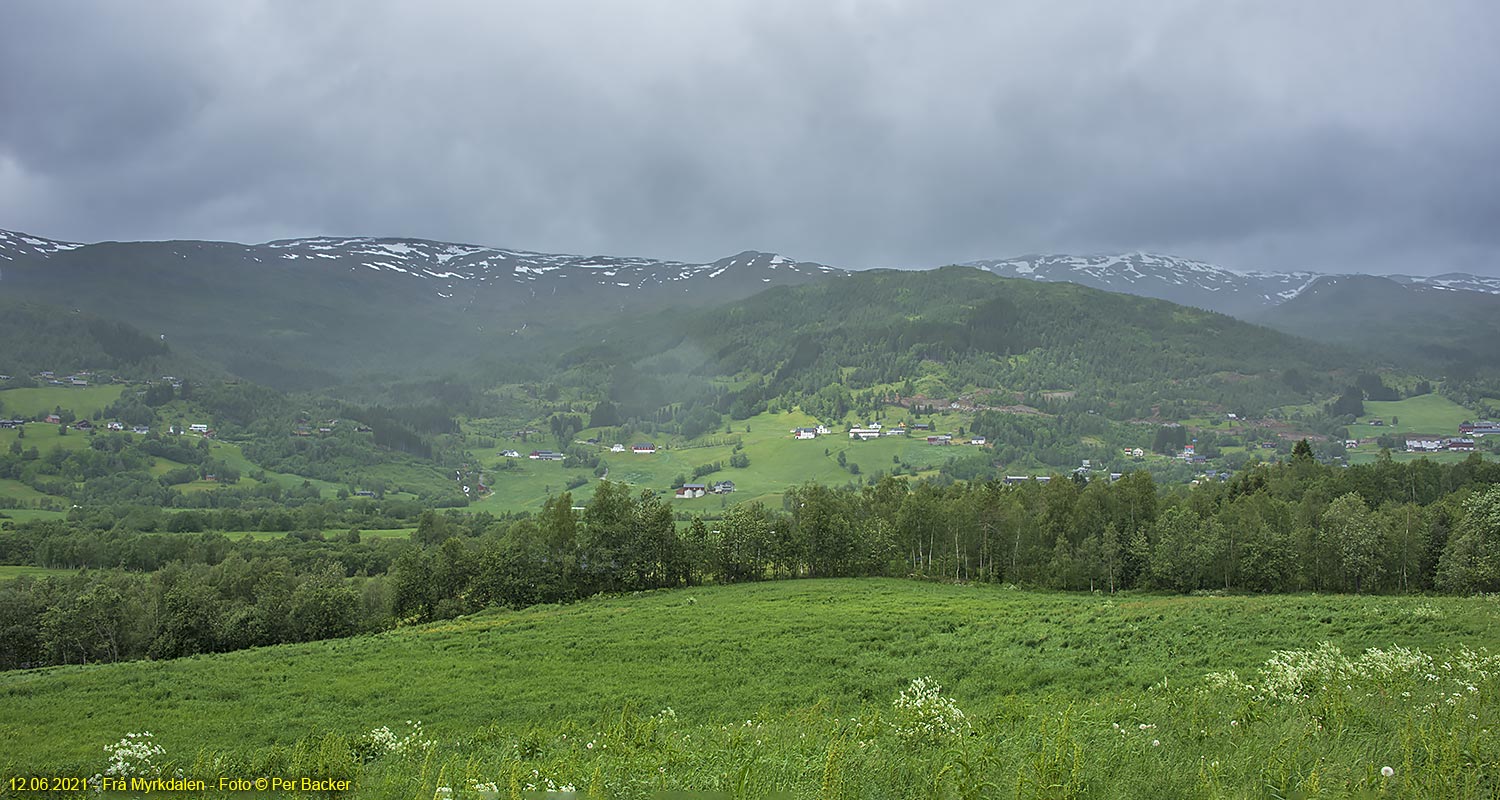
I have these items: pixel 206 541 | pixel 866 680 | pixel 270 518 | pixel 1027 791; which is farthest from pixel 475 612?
pixel 270 518

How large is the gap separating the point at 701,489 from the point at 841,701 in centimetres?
15257

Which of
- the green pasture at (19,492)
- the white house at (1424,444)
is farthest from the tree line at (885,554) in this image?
the white house at (1424,444)

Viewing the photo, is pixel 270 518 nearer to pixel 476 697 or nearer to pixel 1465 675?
pixel 476 697

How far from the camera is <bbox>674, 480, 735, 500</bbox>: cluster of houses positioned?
6707 inches

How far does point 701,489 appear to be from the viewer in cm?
17325

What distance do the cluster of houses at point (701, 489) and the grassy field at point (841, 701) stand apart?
112m

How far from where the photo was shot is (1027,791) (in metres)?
6.34

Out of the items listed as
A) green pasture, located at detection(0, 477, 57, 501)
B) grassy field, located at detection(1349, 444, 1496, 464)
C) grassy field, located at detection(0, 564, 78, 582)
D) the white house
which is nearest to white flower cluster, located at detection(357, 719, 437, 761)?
grassy field, located at detection(0, 564, 78, 582)

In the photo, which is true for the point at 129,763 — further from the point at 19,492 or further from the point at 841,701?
the point at 19,492

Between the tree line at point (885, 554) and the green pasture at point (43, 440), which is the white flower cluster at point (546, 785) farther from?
the green pasture at point (43, 440)

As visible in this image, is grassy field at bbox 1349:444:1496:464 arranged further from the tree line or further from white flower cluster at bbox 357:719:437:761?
white flower cluster at bbox 357:719:437:761

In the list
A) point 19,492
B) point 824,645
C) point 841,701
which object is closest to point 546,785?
point 841,701

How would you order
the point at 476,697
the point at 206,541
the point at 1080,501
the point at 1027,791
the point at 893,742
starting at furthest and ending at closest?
the point at 206,541, the point at 1080,501, the point at 476,697, the point at 893,742, the point at 1027,791

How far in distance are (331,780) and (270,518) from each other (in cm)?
15035
